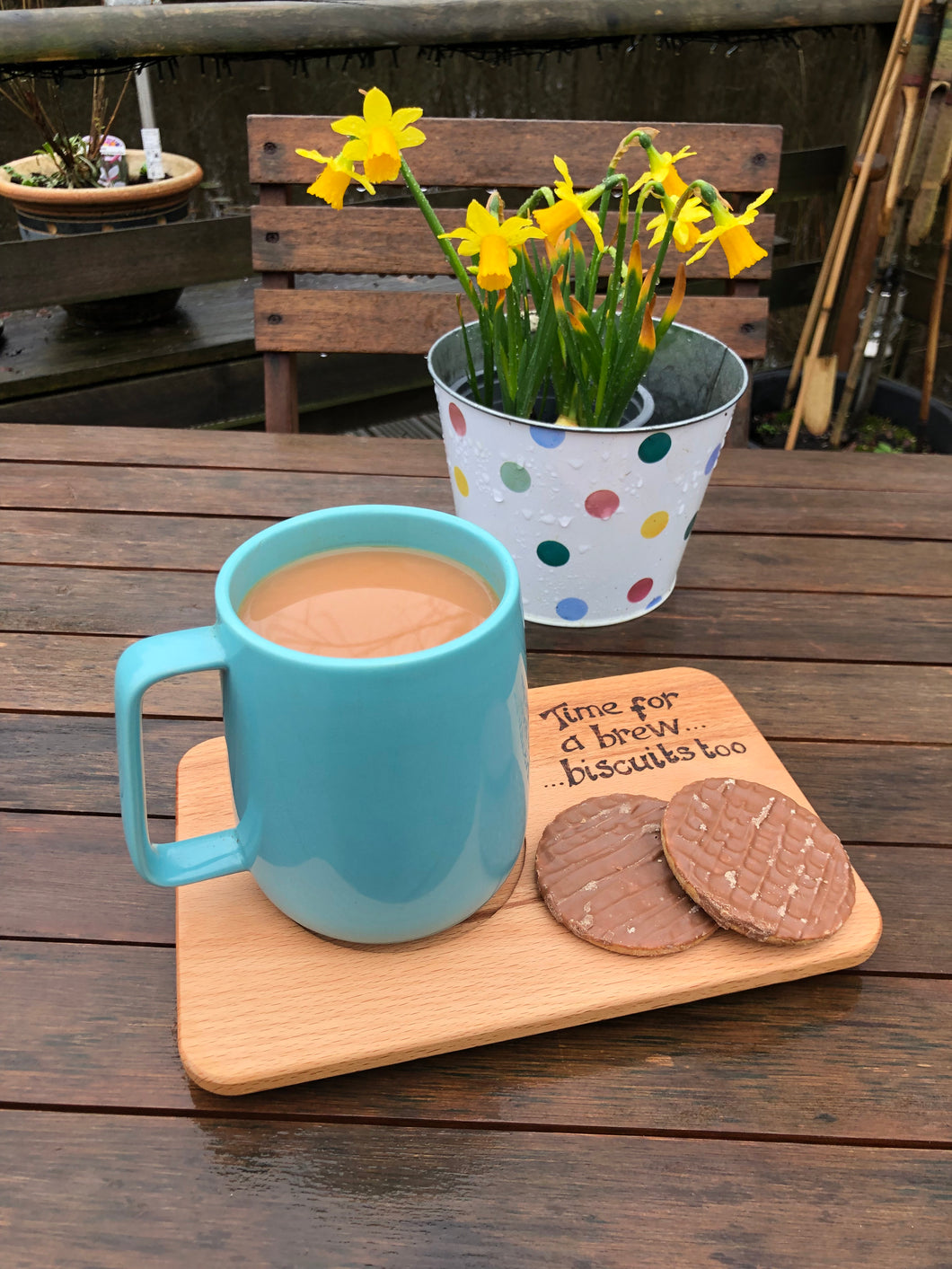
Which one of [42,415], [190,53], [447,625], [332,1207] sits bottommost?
[42,415]

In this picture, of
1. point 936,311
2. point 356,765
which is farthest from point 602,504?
point 936,311

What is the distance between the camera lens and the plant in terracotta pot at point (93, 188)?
203 centimetres

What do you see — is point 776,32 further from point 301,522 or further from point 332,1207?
point 332,1207

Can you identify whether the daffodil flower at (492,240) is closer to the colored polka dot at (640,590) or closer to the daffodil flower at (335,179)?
the daffodil flower at (335,179)

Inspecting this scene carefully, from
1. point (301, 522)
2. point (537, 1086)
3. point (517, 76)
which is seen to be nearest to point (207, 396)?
point (517, 76)

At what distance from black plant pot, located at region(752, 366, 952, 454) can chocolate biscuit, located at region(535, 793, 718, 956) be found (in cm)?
175

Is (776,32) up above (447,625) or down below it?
above

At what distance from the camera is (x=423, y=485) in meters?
0.90

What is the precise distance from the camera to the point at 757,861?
47 centimetres

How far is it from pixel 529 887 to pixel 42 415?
1793 mm

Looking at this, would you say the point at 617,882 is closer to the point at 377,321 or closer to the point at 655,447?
the point at 655,447

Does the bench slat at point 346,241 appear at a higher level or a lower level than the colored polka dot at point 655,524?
higher

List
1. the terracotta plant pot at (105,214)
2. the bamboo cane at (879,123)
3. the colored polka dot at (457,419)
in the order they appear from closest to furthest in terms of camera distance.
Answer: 1. the colored polka dot at (457,419)
2. the bamboo cane at (879,123)
3. the terracotta plant pot at (105,214)

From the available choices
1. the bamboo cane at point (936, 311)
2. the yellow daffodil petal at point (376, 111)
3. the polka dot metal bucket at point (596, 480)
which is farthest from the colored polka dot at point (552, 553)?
the bamboo cane at point (936, 311)
